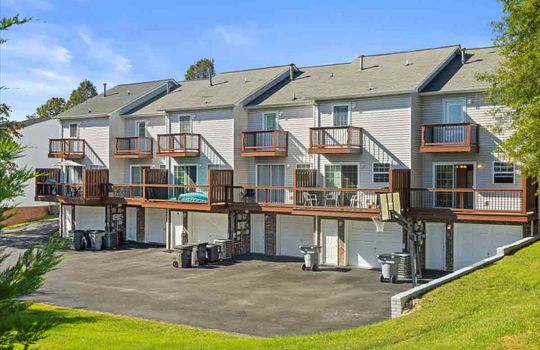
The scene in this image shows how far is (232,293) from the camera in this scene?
19.9 meters

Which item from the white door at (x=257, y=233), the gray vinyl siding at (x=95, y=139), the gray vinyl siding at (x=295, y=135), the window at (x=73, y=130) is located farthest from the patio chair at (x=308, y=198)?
the window at (x=73, y=130)

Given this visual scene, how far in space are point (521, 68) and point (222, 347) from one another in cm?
1324

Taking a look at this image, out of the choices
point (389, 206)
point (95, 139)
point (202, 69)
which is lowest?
point (389, 206)

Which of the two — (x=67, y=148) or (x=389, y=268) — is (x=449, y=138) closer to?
(x=389, y=268)

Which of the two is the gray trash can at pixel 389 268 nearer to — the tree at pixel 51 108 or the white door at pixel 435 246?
the white door at pixel 435 246

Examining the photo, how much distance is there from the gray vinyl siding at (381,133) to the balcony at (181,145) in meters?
8.76

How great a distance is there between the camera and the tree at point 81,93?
245ft

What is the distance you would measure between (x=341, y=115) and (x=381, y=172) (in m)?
3.60

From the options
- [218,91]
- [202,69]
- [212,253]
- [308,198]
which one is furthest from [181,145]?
[202,69]

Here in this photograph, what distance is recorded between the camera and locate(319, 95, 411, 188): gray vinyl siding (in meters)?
25.2

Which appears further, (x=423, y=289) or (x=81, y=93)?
(x=81, y=93)

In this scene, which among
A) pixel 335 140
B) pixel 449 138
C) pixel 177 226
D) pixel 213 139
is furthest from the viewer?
pixel 177 226

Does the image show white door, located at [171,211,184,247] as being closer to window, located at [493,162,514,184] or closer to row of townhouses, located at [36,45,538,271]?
row of townhouses, located at [36,45,538,271]

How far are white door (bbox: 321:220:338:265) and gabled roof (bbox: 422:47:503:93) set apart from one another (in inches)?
313
